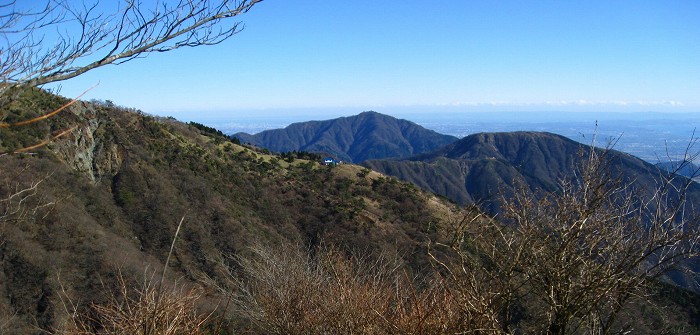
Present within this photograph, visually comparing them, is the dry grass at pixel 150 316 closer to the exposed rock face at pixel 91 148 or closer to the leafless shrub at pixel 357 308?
the leafless shrub at pixel 357 308

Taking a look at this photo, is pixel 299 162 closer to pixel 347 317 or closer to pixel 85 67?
pixel 347 317

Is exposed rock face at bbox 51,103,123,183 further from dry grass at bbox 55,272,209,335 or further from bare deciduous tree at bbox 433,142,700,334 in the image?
bare deciduous tree at bbox 433,142,700,334

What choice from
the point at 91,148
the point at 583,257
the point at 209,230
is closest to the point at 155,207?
the point at 209,230

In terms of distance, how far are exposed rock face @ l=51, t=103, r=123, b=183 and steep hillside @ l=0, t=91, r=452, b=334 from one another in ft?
0.26

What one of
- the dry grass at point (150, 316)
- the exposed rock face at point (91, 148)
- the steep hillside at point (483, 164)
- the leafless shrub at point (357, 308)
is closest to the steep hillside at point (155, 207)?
the exposed rock face at point (91, 148)

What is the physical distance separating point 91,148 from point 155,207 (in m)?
7.35

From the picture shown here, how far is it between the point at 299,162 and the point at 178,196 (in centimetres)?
1495

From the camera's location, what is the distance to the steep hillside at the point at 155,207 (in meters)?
19.1

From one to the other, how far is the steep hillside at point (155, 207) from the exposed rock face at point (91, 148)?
80 mm

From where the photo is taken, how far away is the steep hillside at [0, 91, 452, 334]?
19125 millimetres

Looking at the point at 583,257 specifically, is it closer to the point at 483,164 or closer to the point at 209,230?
the point at 209,230

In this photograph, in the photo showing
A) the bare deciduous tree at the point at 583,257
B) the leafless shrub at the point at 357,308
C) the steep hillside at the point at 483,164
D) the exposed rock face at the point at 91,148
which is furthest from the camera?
the steep hillside at the point at 483,164

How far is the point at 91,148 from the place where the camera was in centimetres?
3127

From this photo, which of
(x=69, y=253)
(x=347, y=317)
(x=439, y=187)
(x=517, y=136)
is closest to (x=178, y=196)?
(x=69, y=253)
